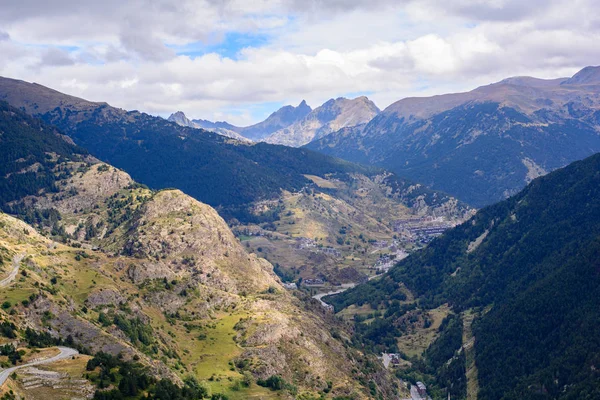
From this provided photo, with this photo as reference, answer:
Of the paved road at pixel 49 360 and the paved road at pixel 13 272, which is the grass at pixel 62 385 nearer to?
the paved road at pixel 49 360

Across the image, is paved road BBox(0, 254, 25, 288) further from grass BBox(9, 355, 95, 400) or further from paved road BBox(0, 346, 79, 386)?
grass BBox(9, 355, 95, 400)

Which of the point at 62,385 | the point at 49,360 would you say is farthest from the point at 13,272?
the point at 62,385

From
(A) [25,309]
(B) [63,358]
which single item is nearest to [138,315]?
(A) [25,309]

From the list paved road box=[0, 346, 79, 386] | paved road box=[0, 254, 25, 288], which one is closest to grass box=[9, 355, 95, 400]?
paved road box=[0, 346, 79, 386]

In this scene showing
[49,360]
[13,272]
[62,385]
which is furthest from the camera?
[13,272]

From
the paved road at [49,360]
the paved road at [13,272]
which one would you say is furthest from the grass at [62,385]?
the paved road at [13,272]

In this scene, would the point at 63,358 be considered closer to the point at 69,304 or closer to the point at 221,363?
the point at 69,304

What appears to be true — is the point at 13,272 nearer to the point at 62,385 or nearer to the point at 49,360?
the point at 49,360

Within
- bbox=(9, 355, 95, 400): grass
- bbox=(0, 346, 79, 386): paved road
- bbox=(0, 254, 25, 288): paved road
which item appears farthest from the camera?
bbox=(0, 254, 25, 288): paved road

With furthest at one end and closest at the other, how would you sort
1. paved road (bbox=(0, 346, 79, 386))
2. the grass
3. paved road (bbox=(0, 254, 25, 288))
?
paved road (bbox=(0, 254, 25, 288)) < paved road (bbox=(0, 346, 79, 386)) < the grass
